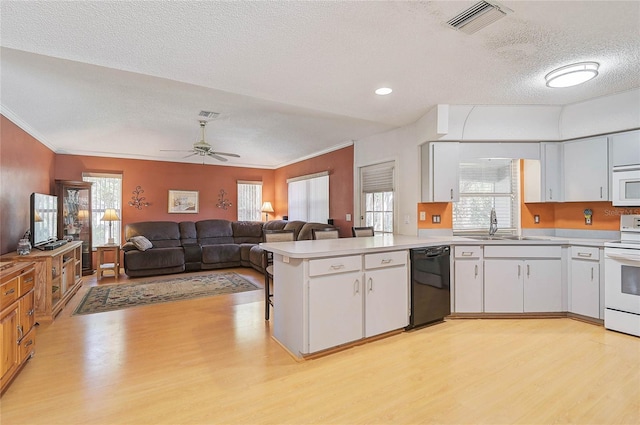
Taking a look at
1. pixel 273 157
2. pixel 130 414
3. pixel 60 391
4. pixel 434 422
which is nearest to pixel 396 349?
pixel 434 422

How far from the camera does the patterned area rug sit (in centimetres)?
418

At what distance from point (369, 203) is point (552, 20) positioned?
350 centimetres

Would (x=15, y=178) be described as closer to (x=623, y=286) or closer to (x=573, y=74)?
(x=573, y=74)

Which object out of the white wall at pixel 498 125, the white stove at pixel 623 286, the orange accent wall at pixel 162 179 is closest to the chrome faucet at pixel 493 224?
the white wall at pixel 498 125

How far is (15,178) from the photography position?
13.5ft

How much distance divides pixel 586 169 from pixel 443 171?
1.60 m

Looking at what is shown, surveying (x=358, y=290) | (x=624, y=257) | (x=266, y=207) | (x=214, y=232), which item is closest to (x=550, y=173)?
A: (x=624, y=257)

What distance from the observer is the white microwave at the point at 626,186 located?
10.8 feet

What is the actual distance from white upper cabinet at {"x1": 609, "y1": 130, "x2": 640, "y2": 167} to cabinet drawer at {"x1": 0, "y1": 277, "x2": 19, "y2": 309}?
18.5ft

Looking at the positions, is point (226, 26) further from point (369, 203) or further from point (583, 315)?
point (583, 315)

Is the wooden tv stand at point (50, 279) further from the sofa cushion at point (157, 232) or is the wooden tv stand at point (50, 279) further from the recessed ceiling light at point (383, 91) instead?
the recessed ceiling light at point (383, 91)

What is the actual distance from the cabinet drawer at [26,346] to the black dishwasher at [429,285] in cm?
328

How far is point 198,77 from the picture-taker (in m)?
2.86

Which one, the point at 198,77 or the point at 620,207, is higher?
the point at 198,77
